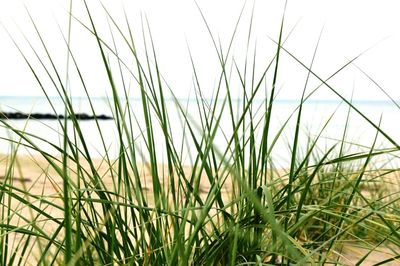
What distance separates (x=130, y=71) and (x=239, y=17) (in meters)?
0.24

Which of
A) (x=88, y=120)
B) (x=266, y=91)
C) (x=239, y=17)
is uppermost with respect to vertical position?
(x=239, y=17)

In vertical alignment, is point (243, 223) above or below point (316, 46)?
below

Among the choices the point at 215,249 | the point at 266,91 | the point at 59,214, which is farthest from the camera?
the point at 59,214

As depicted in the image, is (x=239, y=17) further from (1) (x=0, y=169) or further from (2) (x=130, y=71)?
(1) (x=0, y=169)

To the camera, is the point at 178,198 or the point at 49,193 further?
the point at 49,193

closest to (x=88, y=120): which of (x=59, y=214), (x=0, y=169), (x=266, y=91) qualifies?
(x=0, y=169)

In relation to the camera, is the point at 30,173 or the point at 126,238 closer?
the point at 126,238

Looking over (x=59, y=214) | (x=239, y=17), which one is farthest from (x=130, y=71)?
(x=59, y=214)

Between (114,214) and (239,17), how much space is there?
444mm

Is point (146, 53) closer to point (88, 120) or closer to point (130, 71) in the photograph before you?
point (130, 71)

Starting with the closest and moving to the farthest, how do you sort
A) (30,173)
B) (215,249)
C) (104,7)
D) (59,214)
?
1. (215,249)
2. (104,7)
3. (59,214)
4. (30,173)

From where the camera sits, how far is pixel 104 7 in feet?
3.50

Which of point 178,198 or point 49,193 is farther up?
point 178,198

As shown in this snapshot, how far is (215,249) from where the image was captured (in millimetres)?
966
